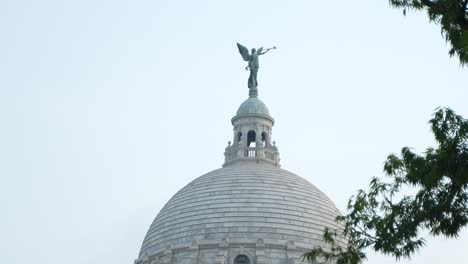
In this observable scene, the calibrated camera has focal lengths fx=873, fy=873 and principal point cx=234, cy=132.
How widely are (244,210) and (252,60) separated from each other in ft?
44.5

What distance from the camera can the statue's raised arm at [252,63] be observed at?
198 ft

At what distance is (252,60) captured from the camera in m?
60.3

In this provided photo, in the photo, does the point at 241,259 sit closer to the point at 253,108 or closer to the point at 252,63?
the point at 253,108

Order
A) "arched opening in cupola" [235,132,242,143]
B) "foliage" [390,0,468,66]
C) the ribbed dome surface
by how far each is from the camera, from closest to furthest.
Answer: "foliage" [390,0,468,66] → the ribbed dome surface → "arched opening in cupola" [235,132,242,143]

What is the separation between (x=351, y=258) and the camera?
767 inches

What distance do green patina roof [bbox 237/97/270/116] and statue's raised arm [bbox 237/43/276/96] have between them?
1753 mm

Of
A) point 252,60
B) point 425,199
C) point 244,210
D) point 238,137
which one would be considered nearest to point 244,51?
point 252,60

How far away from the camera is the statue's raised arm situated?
6034cm

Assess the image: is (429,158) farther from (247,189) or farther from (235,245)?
(247,189)

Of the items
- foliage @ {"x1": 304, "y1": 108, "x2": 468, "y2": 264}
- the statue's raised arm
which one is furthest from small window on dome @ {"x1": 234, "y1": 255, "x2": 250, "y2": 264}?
foliage @ {"x1": 304, "y1": 108, "x2": 468, "y2": 264}

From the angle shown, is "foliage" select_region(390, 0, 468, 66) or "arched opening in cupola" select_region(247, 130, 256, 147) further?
"arched opening in cupola" select_region(247, 130, 256, 147)

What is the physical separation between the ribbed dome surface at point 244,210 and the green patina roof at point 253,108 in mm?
4333

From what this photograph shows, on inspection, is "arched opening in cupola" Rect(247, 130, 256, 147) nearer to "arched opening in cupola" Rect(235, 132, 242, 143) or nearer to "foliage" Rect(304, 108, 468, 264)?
"arched opening in cupola" Rect(235, 132, 242, 143)

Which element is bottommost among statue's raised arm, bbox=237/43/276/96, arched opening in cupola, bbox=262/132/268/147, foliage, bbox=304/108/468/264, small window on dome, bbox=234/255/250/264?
foliage, bbox=304/108/468/264
